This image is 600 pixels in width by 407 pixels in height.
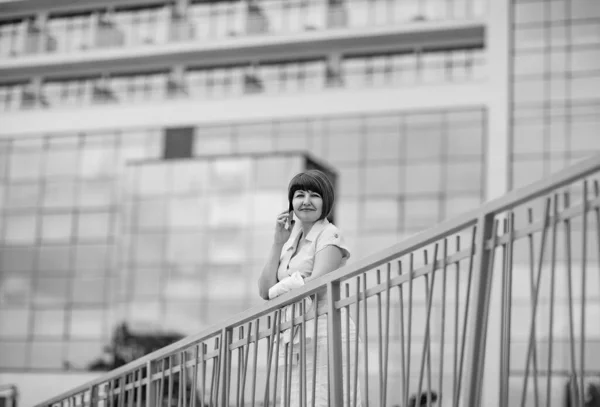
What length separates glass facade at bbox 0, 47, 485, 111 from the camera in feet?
138

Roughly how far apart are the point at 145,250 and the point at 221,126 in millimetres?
5664

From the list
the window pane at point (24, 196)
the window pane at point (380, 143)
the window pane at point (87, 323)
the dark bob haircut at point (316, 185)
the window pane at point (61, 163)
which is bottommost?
the dark bob haircut at point (316, 185)

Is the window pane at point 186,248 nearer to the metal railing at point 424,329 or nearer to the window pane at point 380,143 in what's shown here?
the window pane at point 380,143

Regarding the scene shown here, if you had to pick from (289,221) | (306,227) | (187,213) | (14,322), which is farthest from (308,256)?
(14,322)

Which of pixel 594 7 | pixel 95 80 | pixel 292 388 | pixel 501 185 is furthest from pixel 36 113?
Result: pixel 292 388

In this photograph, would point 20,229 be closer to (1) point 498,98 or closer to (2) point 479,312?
(1) point 498,98

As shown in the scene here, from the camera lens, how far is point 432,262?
17.3 ft

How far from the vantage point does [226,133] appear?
4247cm

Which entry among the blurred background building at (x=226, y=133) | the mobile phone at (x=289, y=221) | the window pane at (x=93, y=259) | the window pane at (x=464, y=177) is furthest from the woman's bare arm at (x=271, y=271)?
the window pane at (x=93, y=259)

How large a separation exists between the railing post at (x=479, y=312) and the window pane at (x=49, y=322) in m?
40.5

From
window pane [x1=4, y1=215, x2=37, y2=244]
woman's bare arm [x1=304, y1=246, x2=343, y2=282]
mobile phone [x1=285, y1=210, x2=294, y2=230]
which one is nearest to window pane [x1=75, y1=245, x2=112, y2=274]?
window pane [x1=4, y1=215, x2=37, y2=244]

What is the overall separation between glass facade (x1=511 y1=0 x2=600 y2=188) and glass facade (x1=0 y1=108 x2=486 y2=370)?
64.4 inches

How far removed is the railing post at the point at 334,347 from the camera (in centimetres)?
582

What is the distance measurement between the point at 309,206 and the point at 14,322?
134 ft
